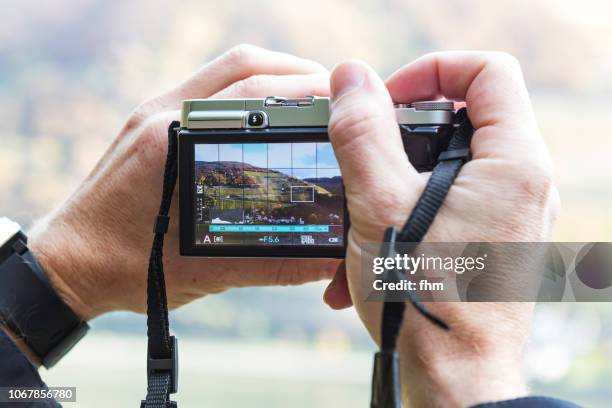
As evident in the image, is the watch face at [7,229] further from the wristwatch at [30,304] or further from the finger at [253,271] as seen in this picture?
the finger at [253,271]

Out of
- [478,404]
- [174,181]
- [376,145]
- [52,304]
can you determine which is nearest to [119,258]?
[52,304]

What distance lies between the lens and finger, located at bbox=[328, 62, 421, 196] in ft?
2.46

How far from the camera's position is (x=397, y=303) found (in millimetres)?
688

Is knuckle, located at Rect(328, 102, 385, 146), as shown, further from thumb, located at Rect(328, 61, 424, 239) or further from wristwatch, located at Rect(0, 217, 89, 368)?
wristwatch, located at Rect(0, 217, 89, 368)

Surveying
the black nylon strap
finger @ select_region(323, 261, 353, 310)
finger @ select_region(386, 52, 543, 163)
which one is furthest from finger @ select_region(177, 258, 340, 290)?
finger @ select_region(386, 52, 543, 163)

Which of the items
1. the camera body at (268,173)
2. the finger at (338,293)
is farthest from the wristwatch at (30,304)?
the finger at (338,293)

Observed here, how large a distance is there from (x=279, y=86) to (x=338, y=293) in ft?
1.09

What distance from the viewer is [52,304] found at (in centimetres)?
109

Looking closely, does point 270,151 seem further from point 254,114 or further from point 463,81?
point 463,81

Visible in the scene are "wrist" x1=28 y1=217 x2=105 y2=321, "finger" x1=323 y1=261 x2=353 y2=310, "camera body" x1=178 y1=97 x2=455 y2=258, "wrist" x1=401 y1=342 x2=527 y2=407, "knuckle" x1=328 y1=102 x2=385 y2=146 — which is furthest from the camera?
"wrist" x1=28 y1=217 x2=105 y2=321

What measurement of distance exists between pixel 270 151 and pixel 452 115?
24 cm

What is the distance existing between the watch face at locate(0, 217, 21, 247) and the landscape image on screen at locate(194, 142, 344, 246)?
35cm

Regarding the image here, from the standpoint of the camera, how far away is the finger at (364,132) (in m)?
0.75

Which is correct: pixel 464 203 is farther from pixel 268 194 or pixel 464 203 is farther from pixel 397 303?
pixel 268 194
